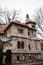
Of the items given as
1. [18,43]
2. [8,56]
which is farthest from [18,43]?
[8,56]

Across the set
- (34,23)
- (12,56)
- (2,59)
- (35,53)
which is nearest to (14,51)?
(12,56)

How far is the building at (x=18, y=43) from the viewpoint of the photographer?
97.6 feet

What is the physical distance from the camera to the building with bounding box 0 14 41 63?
29.7 m

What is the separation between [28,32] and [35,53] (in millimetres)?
5713

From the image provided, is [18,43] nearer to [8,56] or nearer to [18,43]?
[18,43]

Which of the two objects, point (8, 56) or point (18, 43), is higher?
point (18, 43)

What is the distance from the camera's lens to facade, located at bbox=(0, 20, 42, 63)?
29766 mm

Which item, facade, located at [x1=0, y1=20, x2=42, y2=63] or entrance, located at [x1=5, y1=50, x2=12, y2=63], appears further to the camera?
entrance, located at [x1=5, y1=50, x2=12, y2=63]

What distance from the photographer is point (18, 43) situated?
31469mm

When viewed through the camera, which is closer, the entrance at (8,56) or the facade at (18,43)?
the facade at (18,43)

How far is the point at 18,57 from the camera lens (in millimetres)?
30781

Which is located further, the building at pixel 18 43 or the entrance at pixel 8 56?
the entrance at pixel 8 56

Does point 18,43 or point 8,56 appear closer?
point 8,56

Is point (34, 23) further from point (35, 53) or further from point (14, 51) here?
point (14, 51)
